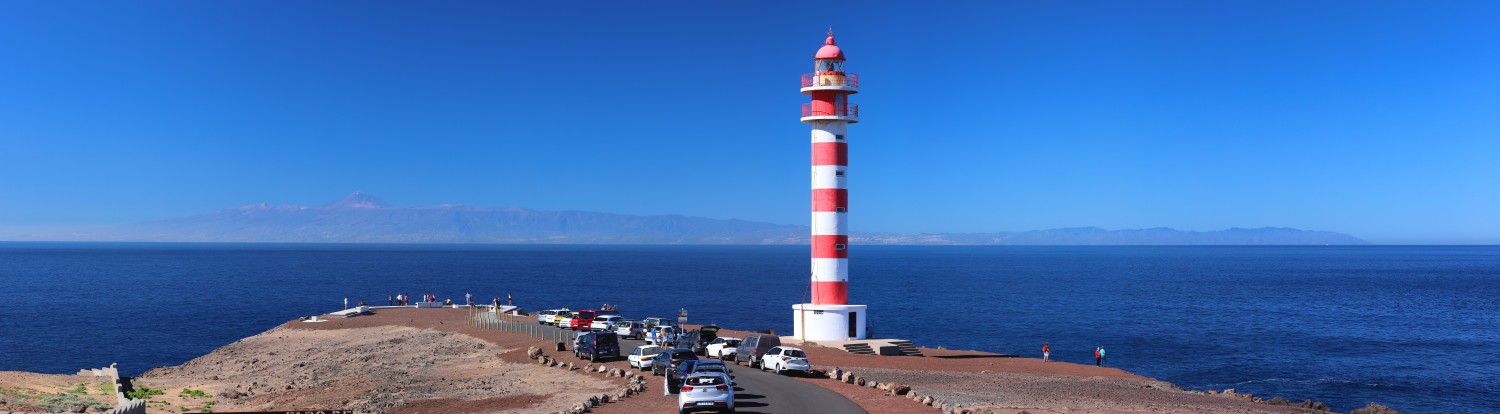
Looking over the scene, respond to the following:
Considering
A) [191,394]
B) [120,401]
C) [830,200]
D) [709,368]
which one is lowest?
[191,394]

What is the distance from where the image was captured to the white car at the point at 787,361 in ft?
128

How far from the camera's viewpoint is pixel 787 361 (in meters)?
39.1

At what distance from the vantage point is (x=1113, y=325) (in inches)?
3305

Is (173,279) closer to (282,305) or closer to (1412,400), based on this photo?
(282,305)

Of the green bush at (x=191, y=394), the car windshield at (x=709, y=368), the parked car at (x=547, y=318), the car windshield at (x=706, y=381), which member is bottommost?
the green bush at (x=191, y=394)

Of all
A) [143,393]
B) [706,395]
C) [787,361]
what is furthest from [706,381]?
[143,393]

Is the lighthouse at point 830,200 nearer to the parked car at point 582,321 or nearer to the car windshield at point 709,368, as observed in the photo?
the parked car at point 582,321

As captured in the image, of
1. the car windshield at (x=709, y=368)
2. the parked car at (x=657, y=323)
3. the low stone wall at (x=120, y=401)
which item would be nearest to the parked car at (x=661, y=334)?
the parked car at (x=657, y=323)

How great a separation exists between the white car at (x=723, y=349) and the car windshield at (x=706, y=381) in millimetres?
13822

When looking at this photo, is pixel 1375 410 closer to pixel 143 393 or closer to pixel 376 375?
pixel 376 375

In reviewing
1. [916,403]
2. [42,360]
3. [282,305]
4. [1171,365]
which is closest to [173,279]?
[282,305]

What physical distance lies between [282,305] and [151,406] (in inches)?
2902

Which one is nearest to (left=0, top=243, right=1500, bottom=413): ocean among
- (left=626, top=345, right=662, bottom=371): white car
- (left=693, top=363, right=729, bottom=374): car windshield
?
(left=626, top=345, right=662, bottom=371): white car

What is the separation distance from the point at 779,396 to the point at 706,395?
450 centimetres
